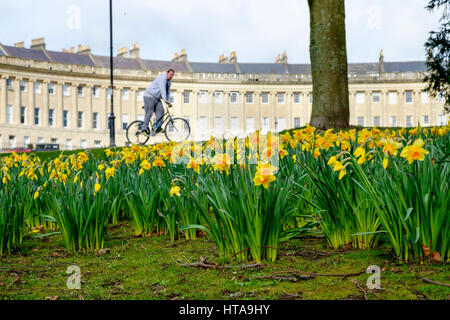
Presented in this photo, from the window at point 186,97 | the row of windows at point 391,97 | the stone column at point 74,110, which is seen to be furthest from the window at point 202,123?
the row of windows at point 391,97

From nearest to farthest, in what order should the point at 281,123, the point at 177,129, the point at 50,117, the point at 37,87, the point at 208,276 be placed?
the point at 208,276 → the point at 177,129 → the point at 37,87 → the point at 50,117 → the point at 281,123

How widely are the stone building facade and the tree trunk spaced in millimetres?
49049

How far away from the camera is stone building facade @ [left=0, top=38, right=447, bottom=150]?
6044 centimetres

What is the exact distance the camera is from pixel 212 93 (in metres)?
68.6

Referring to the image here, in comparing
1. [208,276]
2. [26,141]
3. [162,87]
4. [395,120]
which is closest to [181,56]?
[26,141]

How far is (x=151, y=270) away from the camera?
2973mm

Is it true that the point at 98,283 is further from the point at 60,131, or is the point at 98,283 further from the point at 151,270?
the point at 60,131

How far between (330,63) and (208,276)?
9.02 metres

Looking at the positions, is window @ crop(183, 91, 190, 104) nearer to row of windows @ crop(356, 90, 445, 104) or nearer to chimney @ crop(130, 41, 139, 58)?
chimney @ crop(130, 41, 139, 58)

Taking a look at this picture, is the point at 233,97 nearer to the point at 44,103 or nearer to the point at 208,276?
the point at 44,103

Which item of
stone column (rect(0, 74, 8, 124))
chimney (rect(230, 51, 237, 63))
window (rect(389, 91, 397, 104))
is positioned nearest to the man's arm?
stone column (rect(0, 74, 8, 124))

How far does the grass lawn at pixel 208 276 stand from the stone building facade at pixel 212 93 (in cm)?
5685
